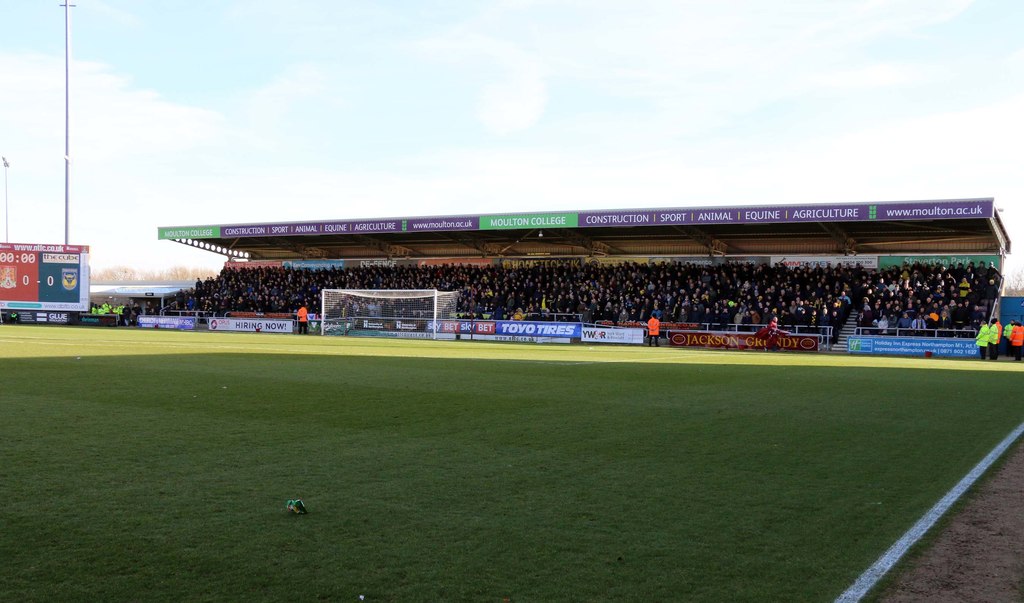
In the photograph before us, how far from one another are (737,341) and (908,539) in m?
28.8

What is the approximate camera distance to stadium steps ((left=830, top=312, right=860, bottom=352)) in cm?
3309

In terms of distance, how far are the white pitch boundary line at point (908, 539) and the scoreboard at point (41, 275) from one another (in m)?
44.7

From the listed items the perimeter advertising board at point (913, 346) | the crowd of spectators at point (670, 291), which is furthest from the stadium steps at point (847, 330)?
the perimeter advertising board at point (913, 346)

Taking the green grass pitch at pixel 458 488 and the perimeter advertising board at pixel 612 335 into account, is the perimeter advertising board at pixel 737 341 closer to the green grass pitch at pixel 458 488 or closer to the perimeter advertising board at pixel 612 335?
the perimeter advertising board at pixel 612 335

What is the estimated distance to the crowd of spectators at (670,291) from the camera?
33.1 metres

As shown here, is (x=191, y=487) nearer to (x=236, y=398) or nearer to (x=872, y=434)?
(x=236, y=398)

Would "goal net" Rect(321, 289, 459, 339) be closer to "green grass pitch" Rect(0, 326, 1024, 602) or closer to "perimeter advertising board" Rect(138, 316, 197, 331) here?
"perimeter advertising board" Rect(138, 316, 197, 331)

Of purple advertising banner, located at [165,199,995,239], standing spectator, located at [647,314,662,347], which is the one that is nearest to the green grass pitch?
standing spectator, located at [647,314,662,347]

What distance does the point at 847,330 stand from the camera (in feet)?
114

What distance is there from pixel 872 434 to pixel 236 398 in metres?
8.57

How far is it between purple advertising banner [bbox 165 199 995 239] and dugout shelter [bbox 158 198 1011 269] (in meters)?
0.05

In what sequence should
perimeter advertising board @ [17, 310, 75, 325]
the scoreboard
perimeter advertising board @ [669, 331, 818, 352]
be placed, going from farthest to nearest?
1. perimeter advertising board @ [17, 310, 75, 325]
2. the scoreboard
3. perimeter advertising board @ [669, 331, 818, 352]

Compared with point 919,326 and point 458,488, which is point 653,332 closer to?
point 919,326

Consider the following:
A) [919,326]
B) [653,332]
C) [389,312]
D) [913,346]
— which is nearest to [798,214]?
[919,326]
